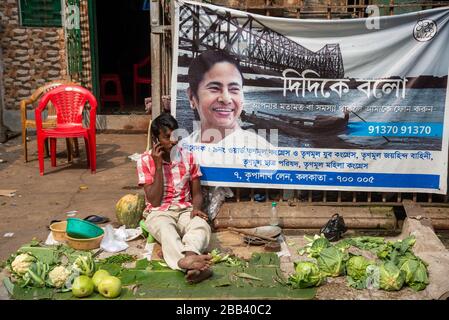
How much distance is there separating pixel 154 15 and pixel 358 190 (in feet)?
9.32

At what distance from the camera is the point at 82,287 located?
4.03 meters

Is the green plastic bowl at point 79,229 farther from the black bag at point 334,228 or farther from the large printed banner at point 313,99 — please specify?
the black bag at point 334,228

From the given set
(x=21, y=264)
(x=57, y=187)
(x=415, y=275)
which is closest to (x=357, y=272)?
(x=415, y=275)

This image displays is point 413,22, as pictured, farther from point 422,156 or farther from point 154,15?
point 154,15

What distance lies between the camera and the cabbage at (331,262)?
14.4 ft

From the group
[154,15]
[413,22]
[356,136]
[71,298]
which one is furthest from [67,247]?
[413,22]

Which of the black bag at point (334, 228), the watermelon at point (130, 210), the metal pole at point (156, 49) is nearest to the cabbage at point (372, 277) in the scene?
the black bag at point (334, 228)

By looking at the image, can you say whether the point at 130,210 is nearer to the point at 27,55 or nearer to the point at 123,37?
the point at 27,55

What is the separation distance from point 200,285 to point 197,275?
0.32ft

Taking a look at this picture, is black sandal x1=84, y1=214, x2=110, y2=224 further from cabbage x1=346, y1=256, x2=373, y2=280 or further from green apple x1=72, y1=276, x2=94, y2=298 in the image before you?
cabbage x1=346, y1=256, x2=373, y2=280

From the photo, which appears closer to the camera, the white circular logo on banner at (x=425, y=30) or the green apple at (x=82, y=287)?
the green apple at (x=82, y=287)

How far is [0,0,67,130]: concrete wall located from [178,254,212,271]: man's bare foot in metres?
6.42

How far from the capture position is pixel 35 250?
15.1 feet

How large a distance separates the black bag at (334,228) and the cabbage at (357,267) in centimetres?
76
